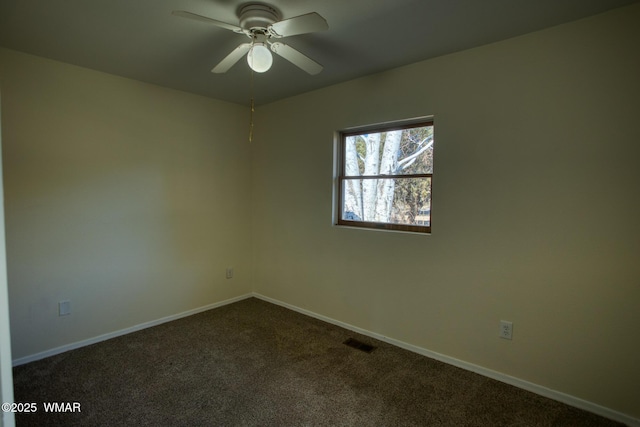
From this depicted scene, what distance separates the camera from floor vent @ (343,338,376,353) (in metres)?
2.81

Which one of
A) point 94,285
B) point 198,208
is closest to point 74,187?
point 94,285

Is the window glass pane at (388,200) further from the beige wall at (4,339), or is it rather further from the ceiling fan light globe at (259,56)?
the beige wall at (4,339)

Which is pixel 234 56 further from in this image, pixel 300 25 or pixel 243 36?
pixel 300 25

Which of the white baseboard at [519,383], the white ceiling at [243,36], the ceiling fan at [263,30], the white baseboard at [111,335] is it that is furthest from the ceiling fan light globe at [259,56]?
the white baseboard at [111,335]

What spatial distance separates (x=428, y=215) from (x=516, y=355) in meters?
1.18

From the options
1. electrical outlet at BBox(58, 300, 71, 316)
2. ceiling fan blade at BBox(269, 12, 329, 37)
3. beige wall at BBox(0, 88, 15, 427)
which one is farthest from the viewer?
electrical outlet at BBox(58, 300, 71, 316)

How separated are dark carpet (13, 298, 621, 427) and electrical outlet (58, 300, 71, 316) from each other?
1.08ft

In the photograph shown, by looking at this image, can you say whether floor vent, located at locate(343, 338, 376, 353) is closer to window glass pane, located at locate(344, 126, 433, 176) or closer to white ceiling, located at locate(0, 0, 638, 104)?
window glass pane, located at locate(344, 126, 433, 176)

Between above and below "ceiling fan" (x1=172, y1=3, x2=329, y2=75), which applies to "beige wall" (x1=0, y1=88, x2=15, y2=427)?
below

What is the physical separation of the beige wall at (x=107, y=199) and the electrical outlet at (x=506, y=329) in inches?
115

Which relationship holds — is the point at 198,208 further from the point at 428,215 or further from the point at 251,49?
the point at 428,215

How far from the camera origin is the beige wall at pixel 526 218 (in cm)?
193

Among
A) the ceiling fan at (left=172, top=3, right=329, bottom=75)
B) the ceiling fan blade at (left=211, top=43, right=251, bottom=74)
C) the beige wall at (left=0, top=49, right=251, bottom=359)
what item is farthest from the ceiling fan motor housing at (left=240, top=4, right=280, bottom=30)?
the beige wall at (left=0, top=49, right=251, bottom=359)

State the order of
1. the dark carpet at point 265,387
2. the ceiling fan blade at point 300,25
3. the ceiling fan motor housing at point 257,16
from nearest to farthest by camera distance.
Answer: the ceiling fan blade at point 300,25, the ceiling fan motor housing at point 257,16, the dark carpet at point 265,387
